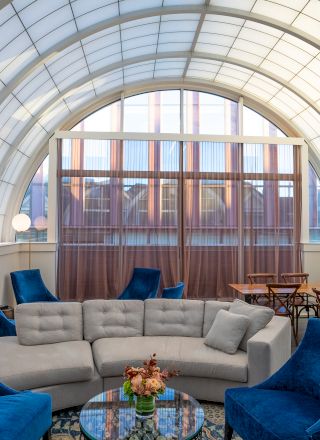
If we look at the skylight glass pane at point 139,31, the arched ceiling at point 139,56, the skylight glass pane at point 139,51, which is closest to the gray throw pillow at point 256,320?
the arched ceiling at point 139,56

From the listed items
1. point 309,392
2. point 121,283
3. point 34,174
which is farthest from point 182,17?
point 309,392

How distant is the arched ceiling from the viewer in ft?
22.1

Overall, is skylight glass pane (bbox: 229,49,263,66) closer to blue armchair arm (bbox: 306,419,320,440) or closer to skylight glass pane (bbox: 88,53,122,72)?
skylight glass pane (bbox: 88,53,122,72)

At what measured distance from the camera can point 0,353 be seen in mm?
4199

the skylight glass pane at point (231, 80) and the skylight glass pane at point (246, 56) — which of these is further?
the skylight glass pane at point (231, 80)

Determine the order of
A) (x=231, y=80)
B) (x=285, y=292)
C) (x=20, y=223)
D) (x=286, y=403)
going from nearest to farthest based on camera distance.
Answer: (x=286, y=403) < (x=285, y=292) < (x=20, y=223) < (x=231, y=80)

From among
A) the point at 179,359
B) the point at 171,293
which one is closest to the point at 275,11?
the point at 171,293

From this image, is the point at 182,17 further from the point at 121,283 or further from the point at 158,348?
the point at 158,348

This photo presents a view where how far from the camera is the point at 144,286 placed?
23.8 ft

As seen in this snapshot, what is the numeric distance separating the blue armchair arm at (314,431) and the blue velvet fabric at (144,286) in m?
4.74

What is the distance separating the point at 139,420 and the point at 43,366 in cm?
141

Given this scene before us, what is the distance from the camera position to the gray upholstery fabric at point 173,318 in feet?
16.4

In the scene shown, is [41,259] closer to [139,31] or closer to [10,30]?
[10,30]

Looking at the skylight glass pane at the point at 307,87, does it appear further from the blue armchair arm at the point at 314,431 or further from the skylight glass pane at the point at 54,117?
the blue armchair arm at the point at 314,431
